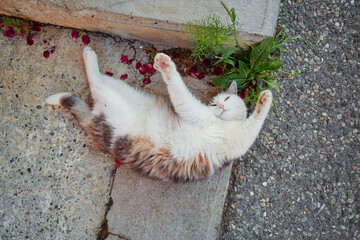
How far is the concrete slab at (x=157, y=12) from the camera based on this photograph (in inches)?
89.4

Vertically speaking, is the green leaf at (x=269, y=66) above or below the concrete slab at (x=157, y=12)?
below

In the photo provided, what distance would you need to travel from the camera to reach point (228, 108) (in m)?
2.18

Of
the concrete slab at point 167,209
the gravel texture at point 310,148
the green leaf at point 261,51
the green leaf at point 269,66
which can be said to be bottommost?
the concrete slab at point 167,209

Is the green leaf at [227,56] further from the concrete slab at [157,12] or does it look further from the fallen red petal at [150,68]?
the fallen red petal at [150,68]

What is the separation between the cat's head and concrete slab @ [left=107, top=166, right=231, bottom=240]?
0.58 meters

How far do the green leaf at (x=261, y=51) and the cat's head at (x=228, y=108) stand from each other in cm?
36

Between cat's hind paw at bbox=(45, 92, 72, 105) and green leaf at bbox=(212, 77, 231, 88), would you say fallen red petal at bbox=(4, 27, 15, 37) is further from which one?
green leaf at bbox=(212, 77, 231, 88)

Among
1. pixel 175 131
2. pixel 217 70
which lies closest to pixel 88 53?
pixel 175 131

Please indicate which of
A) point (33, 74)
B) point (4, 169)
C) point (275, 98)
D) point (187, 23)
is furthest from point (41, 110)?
point (275, 98)

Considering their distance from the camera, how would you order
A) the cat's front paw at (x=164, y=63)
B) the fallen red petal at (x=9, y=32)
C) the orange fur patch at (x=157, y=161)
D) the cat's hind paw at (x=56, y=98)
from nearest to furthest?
the cat's front paw at (x=164, y=63)
the orange fur patch at (x=157, y=161)
the cat's hind paw at (x=56, y=98)
the fallen red petal at (x=9, y=32)

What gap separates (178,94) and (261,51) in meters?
0.81

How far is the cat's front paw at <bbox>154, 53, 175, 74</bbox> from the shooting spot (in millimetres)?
2016

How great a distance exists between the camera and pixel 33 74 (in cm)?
257

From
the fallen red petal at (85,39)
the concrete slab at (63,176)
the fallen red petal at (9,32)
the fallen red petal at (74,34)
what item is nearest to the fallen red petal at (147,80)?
the concrete slab at (63,176)
